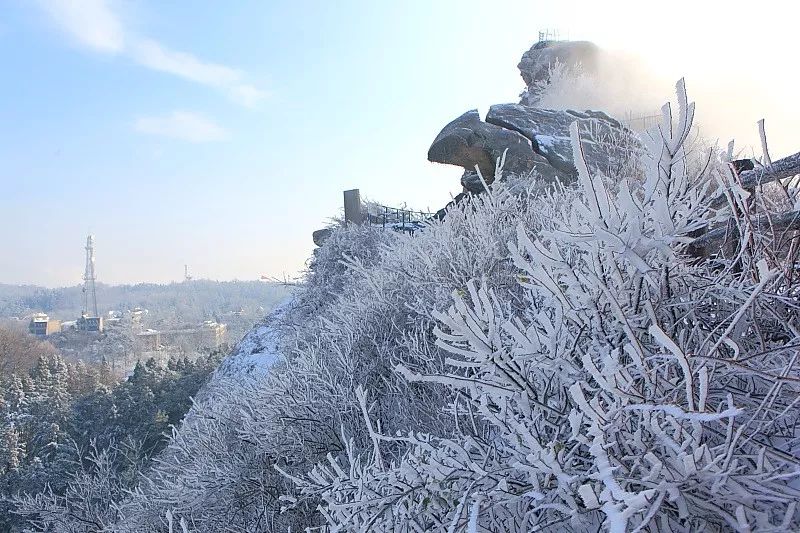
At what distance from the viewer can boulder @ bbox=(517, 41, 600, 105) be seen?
116ft

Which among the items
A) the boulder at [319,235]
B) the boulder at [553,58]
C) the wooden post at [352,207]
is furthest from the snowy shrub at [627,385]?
the boulder at [553,58]

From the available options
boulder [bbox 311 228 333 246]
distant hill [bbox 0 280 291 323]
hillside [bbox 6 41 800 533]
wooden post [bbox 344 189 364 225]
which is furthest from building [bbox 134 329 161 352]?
hillside [bbox 6 41 800 533]

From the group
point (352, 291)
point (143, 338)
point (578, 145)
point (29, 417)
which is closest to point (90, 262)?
point (143, 338)

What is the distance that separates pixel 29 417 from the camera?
24.4 meters

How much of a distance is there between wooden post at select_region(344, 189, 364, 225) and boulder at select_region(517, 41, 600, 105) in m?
23.1

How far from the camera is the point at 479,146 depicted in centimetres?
1348

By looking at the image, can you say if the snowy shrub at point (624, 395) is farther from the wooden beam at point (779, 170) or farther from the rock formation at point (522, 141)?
the rock formation at point (522, 141)

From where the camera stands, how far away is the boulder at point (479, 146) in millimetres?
13055

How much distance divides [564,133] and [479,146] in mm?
2281

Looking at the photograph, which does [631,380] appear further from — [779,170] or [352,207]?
[352,207]

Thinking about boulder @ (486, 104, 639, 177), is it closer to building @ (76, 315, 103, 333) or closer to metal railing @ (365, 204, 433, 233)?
metal railing @ (365, 204, 433, 233)

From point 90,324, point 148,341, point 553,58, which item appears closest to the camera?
point 553,58

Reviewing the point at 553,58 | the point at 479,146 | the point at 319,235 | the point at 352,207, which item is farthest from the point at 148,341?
the point at 479,146

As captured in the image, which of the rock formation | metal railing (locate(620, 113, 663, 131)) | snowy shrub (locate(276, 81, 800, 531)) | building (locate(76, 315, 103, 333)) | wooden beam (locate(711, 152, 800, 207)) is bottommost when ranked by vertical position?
building (locate(76, 315, 103, 333))
